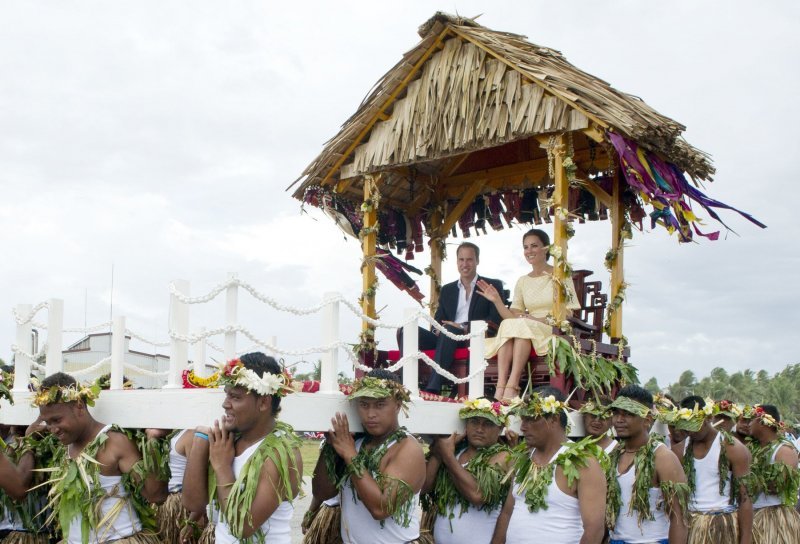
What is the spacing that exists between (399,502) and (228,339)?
137cm

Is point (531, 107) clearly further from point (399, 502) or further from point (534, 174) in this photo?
point (399, 502)

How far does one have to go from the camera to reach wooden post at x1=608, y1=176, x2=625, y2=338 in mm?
9109

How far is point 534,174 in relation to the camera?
10273mm

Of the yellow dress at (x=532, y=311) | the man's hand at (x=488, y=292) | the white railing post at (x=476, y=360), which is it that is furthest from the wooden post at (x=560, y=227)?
the white railing post at (x=476, y=360)

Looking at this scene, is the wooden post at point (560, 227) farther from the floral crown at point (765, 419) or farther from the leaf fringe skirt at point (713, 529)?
the floral crown at point (765, 419)

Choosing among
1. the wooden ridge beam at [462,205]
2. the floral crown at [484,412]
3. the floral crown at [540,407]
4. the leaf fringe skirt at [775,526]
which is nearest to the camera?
the floral crown at [540,407]

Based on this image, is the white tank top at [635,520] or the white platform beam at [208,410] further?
the white tank top at [635,520]

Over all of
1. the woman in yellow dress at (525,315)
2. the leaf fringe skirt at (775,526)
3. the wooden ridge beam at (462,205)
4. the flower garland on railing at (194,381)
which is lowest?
the leaf fringe skirt at (775,526)

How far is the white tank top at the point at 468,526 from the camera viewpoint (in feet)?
19.1

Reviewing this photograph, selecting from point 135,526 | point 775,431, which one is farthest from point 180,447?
point 775,431

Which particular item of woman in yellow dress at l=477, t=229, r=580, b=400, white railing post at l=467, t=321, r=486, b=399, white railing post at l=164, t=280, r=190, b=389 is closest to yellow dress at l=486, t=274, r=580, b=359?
woman in yellow dress at l=477, t=229, r=580, b=400

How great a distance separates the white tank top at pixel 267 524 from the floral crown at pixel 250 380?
0.93ft

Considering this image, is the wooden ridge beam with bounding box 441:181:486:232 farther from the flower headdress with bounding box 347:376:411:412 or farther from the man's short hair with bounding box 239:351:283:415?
the man's short hair with bounding box 239:351:283:415

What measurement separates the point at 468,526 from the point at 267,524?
1854mm
